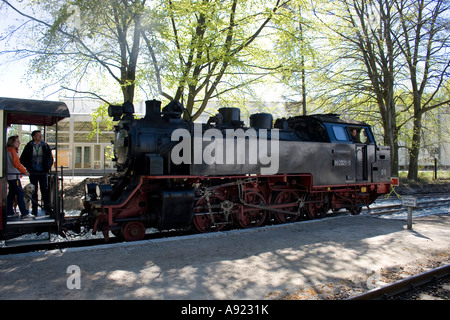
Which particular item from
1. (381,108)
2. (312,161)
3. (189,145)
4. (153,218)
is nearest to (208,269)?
(153,218)

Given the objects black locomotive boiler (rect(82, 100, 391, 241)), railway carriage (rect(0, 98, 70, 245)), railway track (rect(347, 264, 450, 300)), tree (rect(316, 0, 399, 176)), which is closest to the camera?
railway track (rect(347, 264, 450, 300))

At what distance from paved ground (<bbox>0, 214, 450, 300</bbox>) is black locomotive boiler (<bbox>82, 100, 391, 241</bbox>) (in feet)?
2.33

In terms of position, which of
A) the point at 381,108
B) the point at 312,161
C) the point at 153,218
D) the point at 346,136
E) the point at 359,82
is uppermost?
the point at 359,82

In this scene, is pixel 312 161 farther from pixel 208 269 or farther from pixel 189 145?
pixel 208 269

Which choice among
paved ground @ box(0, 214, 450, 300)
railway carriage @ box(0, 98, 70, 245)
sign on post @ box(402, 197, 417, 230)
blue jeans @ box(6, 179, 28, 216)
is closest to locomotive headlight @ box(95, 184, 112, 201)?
railway carriage @ box(0, 98, 70, 245)

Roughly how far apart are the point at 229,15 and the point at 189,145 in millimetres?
7338

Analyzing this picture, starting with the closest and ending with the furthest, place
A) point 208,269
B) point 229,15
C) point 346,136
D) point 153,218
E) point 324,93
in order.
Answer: point 208,269 → point 153,218 → point 346,136 → point 229,15 → point 324,93

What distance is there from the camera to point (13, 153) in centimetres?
649

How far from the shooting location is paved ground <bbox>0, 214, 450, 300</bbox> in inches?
164

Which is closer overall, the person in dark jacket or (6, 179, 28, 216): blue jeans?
(6, 179, 28, 216): blue jeans

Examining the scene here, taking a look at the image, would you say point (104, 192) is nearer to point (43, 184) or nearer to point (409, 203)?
point (43, 184)

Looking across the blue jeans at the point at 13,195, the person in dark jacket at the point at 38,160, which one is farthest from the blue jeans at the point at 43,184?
the blue jeans at the point at 13,195

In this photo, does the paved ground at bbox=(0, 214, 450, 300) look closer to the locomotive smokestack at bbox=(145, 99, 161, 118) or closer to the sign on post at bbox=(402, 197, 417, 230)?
the sign on post at bbox=(402, 197, 417, 230)

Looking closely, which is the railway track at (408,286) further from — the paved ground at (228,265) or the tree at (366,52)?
the tree at (366,52)
